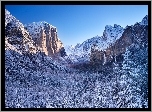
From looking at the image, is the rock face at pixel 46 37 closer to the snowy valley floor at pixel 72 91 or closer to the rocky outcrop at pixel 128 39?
the snowy valley floor at pixel 72 91

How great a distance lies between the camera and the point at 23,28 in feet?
14.5

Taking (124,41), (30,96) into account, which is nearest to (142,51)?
(124,41)

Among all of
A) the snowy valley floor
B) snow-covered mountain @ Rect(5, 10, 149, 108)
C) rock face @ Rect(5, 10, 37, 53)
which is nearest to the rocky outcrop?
snow-covered mountain @ Rect(5, 10, 149, 108)

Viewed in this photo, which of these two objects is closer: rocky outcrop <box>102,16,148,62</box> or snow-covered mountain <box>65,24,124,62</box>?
rocky outcrop <box>102,16,148,62</box>

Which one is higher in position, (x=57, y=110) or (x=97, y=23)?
(x=97, y=23)

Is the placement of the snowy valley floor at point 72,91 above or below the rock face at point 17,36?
below

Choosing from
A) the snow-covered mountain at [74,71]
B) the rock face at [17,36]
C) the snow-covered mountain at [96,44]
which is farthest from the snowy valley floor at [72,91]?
the rock face at [17,36]

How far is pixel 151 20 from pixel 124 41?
1.03 ft

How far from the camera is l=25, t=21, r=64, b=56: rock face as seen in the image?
445cm

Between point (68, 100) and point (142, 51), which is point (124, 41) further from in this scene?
point (68, 100)

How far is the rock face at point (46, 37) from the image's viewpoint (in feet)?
14.6

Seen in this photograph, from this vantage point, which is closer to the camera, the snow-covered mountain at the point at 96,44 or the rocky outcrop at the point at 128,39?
the rocky outcrop at the point at 128,39

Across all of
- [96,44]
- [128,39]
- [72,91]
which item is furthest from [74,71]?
[128,39]

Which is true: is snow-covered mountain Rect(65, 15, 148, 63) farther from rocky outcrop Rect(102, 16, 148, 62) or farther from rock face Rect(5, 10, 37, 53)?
rock face Rect(5, 10, 37, 53)
